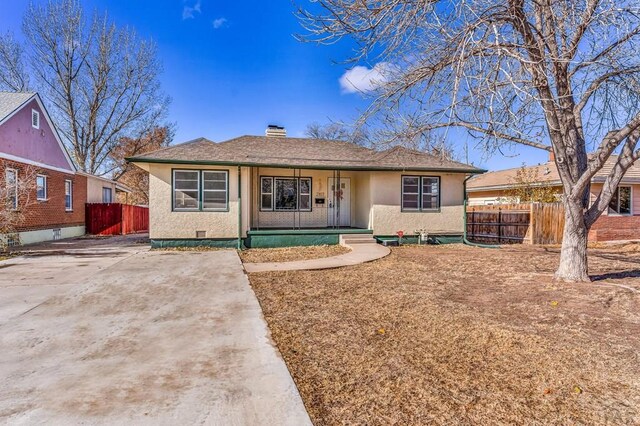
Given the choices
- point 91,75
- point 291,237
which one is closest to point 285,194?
point 291,237

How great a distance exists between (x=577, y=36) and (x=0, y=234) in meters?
15.8

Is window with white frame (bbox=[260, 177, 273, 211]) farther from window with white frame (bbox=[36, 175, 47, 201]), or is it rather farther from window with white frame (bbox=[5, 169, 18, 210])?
window with white frame (bbox=[36, 175, 47, 201])

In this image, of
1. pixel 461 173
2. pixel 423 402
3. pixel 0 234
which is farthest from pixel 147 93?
pixel 423 402

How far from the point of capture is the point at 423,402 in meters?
2.66

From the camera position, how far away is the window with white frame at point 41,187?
47.0 ft

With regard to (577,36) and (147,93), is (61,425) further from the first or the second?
(147,93)

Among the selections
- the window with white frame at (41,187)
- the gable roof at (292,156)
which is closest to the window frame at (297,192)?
the gable roof at (292,156)

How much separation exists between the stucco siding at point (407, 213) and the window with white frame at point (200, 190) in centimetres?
546

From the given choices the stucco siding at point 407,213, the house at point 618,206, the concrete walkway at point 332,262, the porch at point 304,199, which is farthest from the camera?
the house at point 618,206

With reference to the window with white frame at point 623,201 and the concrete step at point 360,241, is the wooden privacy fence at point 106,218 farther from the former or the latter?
the window with white frame at point 623,201

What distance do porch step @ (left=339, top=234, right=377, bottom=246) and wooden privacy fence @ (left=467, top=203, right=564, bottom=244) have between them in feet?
19.8

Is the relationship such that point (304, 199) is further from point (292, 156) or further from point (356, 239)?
point (356, 239)

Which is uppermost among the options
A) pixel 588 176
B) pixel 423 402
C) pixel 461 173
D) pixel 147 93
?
pixel 147 93

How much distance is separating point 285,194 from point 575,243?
980cm
